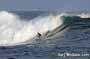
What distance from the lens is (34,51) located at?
12945 mm

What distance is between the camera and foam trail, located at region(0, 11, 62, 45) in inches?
632

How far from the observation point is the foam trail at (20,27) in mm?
16059

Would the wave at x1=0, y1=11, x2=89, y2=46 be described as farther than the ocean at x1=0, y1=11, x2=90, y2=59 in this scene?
Yes

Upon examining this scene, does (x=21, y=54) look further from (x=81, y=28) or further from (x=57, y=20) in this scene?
(x=57, y=20)

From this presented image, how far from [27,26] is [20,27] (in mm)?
311

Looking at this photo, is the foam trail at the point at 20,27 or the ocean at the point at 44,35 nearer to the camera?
the ocean at the point at 44,35

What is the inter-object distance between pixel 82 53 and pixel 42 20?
733 cm

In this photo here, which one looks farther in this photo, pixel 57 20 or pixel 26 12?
pixel 26 12

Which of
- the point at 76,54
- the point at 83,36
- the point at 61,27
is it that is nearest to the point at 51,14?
the point at 61,27

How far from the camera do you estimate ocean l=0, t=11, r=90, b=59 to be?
12.3 metres

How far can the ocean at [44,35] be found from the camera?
40.2 feet

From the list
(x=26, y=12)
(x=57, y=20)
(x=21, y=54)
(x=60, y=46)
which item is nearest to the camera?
(x=21, y=54)

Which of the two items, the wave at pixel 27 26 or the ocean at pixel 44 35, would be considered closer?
the ocean at pixel 44 35

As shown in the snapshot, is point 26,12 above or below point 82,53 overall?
above
